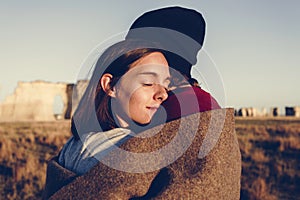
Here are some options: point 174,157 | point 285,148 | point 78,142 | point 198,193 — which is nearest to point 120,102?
point 78,142

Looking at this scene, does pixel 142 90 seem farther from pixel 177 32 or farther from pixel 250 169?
pixel 250 169

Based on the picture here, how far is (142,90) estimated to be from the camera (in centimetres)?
214

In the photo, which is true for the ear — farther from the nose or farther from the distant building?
the distant building

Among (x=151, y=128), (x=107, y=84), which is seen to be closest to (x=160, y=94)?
(x=151, y=128)

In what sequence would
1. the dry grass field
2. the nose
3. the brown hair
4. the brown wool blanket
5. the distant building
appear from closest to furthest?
the brown wool blanket < the nose < the brown hair < the dry grass field < the distant building

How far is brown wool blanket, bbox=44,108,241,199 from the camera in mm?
1830

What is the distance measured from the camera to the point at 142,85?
2156mm

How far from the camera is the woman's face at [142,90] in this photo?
6.91 feet

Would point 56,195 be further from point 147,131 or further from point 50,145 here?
point 50,145

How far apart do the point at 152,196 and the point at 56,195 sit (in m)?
0.51

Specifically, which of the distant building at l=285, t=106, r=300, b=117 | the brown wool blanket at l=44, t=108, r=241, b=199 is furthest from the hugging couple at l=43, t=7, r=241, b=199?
the distant building at l=285, t=106, r=300, b=117

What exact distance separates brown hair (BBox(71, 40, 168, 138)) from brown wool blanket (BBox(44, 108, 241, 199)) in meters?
0.36

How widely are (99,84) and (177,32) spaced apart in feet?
1.54

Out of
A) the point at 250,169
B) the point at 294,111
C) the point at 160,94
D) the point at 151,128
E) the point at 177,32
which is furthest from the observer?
the point at 294,111
